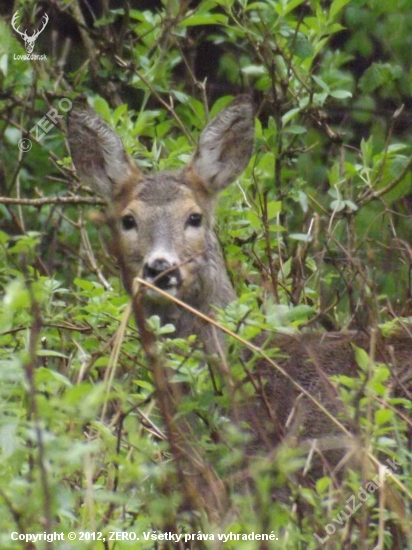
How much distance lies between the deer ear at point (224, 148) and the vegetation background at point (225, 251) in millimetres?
Result: 130

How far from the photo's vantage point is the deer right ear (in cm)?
697

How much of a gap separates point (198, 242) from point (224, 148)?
852 millimetres

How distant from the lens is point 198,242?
256 inches

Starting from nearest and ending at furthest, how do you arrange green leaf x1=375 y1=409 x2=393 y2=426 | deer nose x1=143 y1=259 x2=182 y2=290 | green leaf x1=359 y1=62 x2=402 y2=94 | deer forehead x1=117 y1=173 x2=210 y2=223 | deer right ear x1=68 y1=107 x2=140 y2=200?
green leaf x1=375 y1=409 x2=393 y2=426, deer nose x1=143 y1=259 x2=182 y2=290, deer forehead x1=117 y1=173 x2=210 y2=223, deer right ear x1=68 y1=107 x2=140 y2=200, green leaf x1=359 y1=62 x2=402 y2=94

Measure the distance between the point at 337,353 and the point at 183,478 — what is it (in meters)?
2.28

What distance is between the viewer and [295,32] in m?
7.14

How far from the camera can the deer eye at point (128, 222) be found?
658 centimetres

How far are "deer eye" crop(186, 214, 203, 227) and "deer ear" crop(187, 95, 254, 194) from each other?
439mm

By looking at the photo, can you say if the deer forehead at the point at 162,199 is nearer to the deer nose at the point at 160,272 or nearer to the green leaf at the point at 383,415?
the deer nose at the point at 160,272

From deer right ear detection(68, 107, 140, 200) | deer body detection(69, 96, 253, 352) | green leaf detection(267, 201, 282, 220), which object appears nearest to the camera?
deer body detection(69, 96, 253, 352)

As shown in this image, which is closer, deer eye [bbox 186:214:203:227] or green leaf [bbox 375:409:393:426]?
green leaf [bbox 375:409:393:426]

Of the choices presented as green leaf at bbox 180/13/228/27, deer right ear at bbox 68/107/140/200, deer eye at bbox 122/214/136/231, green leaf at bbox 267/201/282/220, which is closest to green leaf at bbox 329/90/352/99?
green leaf at bbox 180/13/228/27

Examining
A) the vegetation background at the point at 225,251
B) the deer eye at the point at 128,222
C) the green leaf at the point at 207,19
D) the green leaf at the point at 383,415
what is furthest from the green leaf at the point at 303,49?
the green leaf at the point at 383,415

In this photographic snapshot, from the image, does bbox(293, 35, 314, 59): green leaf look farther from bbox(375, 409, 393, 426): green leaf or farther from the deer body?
bbox(375, 409, 393, 426): green leaf
